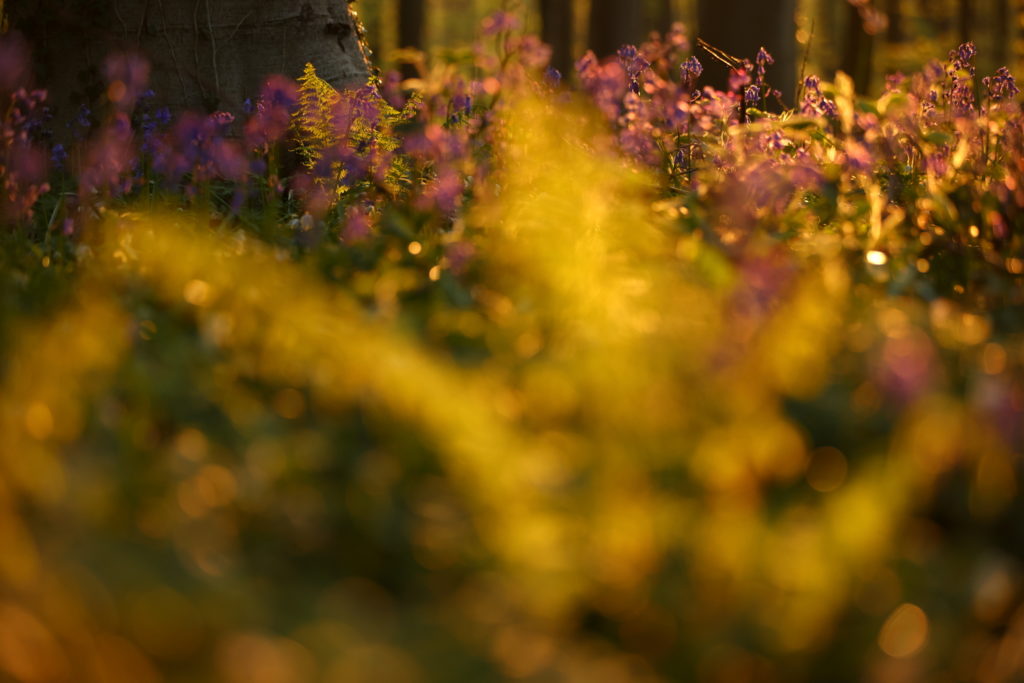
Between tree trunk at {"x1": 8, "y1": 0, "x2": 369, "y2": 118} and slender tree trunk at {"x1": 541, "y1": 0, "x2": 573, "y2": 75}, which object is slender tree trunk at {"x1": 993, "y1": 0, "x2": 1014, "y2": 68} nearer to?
slender tree trunk at {"x1": 541, "y1": 0, "x2": 573, "y2": 75}

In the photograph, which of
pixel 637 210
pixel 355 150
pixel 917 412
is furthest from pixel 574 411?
pixel 355 150

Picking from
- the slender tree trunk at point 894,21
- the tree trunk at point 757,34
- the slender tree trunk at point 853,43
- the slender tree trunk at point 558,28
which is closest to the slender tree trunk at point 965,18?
the slender tree trunk at point 894,21

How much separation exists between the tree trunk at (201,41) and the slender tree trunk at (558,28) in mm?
11729

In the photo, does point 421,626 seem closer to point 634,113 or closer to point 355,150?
point 355,150

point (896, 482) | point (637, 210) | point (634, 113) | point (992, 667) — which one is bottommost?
point (992, 667)

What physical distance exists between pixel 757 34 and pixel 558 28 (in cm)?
1015

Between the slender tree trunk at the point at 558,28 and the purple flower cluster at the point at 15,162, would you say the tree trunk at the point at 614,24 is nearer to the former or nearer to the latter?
the slender tree trunk at the point at 558,28

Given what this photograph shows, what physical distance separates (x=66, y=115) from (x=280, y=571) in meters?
4.22

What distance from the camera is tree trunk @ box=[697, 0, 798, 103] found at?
785 centimetres

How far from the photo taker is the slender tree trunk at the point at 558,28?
55.6 feet

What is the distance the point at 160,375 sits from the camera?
7.43ft

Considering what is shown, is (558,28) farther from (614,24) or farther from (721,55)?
(721,55)

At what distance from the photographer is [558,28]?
1773cm

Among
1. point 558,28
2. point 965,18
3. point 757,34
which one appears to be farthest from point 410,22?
point 965,18
